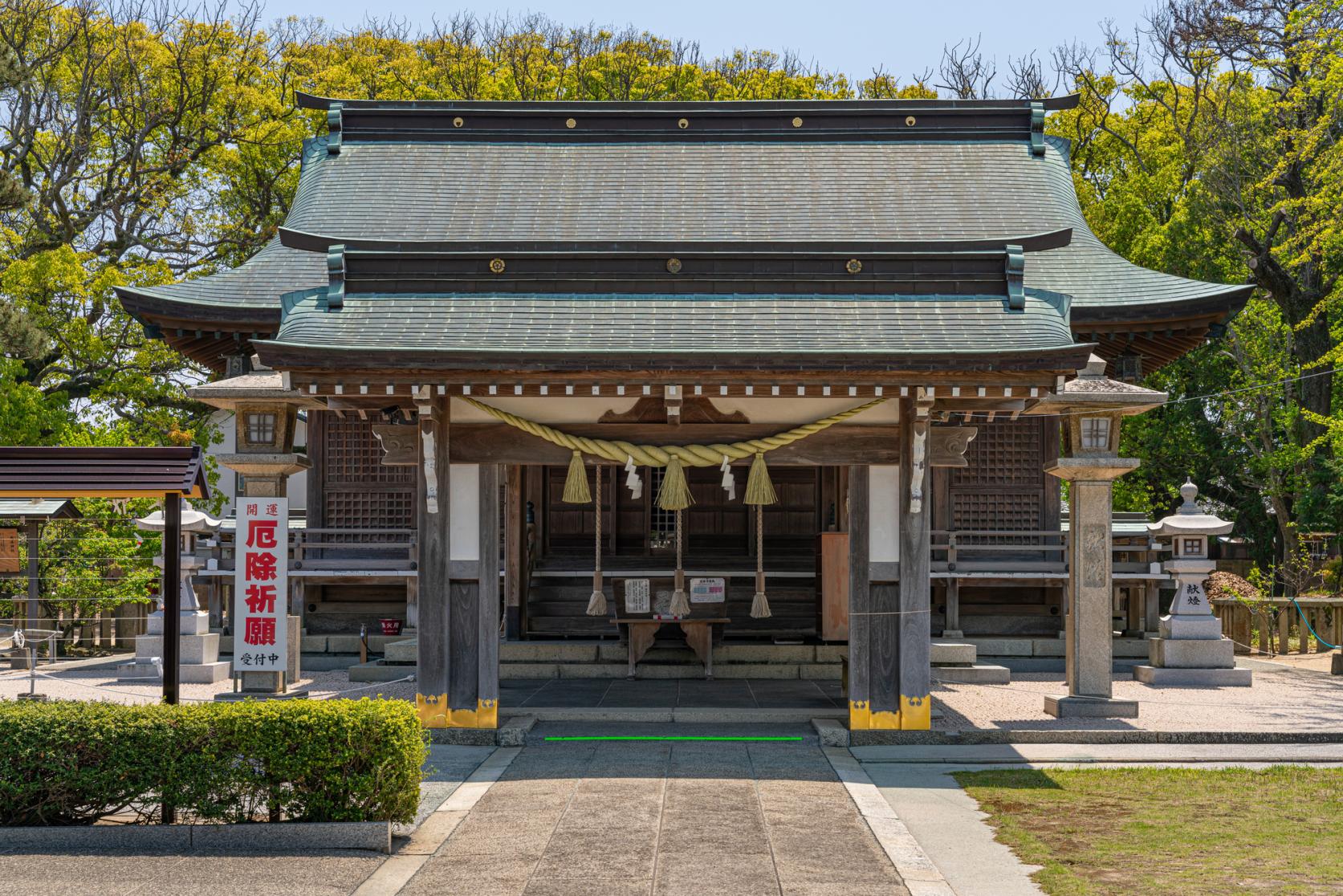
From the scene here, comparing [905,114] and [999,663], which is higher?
[905,114]

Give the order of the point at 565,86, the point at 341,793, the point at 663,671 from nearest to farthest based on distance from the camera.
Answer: the point at 341,793 < the point at 663,671 < the point at 565,86

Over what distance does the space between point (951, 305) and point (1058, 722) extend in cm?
486

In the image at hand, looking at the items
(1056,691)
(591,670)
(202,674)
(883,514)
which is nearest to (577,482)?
(883,514)

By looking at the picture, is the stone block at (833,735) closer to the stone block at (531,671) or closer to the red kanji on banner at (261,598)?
the stone block at (531,671)

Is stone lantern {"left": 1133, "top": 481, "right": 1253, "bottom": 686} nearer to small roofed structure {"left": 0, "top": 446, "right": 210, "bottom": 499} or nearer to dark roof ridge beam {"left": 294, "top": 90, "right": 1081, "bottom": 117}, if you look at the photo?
dark roof ridge beam {"left": 294, "top": 90, "right": 1081, "bottom": 117}

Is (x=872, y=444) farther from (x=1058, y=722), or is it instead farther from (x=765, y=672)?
(x=765, y=672)

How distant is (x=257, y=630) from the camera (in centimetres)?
1310

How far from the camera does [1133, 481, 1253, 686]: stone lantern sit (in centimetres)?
1823

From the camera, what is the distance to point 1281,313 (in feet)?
96.7

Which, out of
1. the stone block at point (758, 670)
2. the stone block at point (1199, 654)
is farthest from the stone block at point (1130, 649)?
the stone block at point (758, 670)

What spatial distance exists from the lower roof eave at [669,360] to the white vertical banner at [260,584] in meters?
1.90

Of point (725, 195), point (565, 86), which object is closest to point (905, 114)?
point (725, 195)

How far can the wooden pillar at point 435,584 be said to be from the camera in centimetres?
1298

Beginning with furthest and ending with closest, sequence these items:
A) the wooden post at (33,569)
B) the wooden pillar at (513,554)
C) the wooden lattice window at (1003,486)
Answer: the wooden lattice window at (1003,486), the wooden pillar at (513,554), the wooden post at (33,569)
